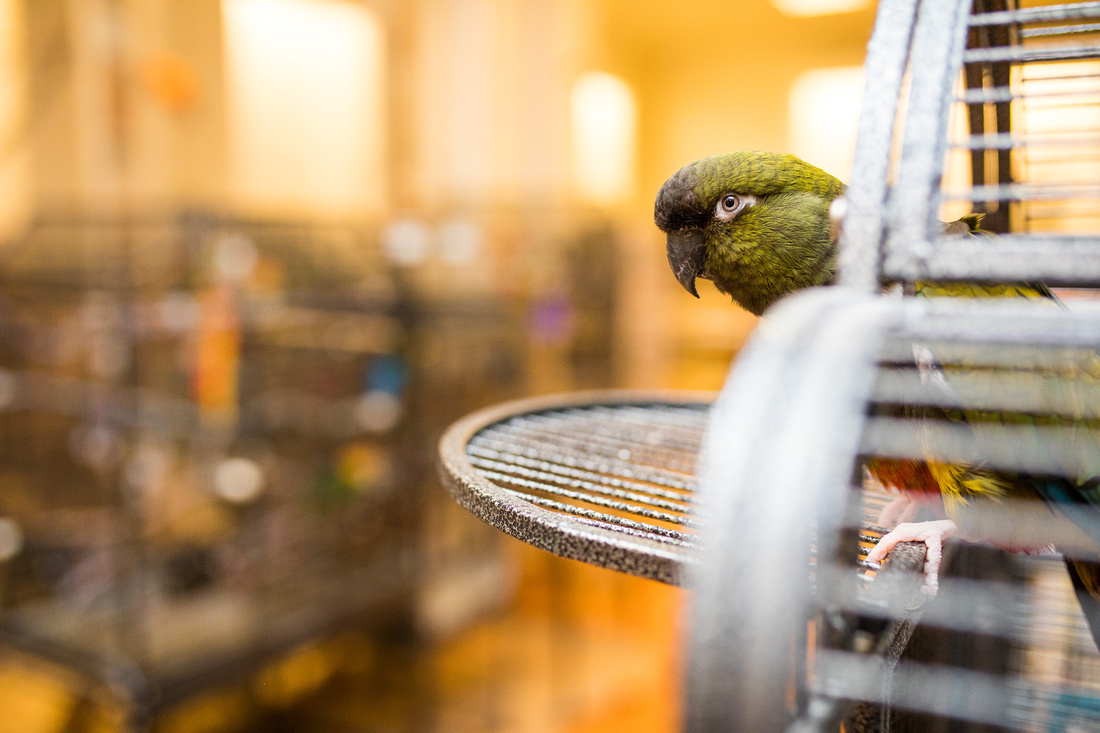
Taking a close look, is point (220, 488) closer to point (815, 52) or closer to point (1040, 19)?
point (1040, 19)

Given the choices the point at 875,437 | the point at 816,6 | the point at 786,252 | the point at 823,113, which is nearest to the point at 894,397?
the point at 875,437

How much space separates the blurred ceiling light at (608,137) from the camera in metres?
5.38

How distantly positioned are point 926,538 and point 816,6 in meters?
5.26

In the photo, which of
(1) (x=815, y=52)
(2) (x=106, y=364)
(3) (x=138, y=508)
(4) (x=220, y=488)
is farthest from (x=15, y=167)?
(1) (x=815, y=52)

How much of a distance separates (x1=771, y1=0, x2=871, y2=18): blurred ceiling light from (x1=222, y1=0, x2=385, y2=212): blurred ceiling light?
10.2 feet

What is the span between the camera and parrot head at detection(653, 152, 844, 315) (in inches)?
22.8

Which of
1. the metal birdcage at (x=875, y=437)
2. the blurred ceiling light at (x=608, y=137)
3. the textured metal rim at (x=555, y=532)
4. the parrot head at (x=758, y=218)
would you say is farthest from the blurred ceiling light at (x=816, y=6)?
the textured metal rim at (x=555, y=532)

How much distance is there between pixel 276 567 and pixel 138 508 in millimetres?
416

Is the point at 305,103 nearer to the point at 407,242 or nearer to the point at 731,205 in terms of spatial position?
the point at 407,242

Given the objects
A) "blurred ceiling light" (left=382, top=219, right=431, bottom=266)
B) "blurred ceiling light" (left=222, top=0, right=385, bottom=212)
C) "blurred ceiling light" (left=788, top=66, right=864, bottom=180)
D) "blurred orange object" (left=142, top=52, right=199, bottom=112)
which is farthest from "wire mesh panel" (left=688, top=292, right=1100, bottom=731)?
"blurred ceiling light" (left=788, top=66, right=864, bottom=180)

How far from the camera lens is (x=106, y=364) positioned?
1932 mm

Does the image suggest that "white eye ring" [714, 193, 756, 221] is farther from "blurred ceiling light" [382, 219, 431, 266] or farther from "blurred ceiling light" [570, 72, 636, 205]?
"blurred ceiling light" [570, 72, 636, 205]

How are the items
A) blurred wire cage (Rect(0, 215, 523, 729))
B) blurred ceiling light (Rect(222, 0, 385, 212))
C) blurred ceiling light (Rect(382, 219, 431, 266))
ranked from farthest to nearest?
1. blurred ceiling light (Rect(222, 0, 385, 212))
2. blurred ceiling light (Rect(382, 219, 431, 266))
3. blurred wire cage (Rect(0, 215, 523, 729))

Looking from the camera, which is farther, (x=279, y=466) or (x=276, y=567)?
(x=279, y=466)
